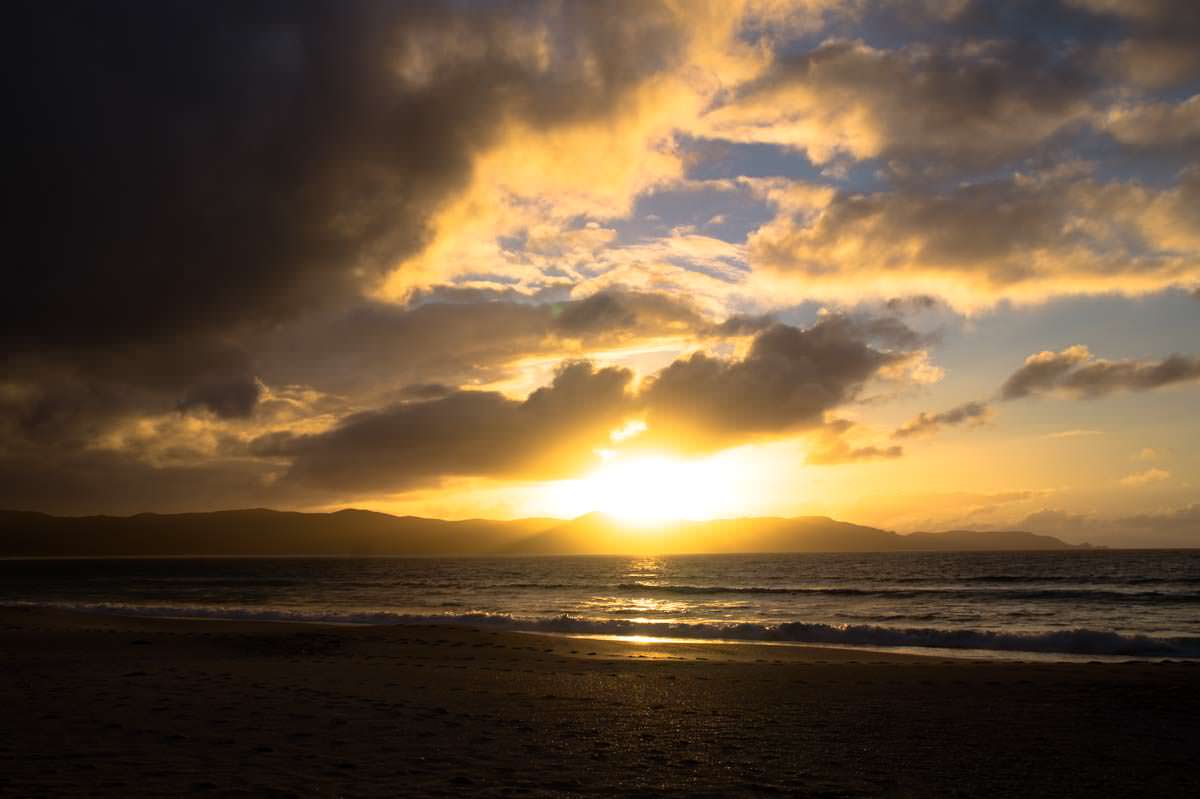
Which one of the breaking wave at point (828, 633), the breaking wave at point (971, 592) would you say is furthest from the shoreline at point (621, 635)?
the breaking wave at point (971, 592)

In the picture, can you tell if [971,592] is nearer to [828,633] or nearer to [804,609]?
[804,609]

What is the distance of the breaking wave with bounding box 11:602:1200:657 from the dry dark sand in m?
6.19

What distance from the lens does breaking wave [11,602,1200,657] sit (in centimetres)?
2506

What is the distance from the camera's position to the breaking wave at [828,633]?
25062mm

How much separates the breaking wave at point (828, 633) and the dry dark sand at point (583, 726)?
6.19 meters

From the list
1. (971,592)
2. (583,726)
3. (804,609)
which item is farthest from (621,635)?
(971,592)

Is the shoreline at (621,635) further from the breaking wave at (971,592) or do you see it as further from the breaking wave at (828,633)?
the breaking wave at (971,592)

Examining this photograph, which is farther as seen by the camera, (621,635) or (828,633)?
(621,635)

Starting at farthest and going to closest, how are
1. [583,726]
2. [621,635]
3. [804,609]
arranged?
[804,609], [621,635], [583,726]

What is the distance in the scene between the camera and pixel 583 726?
1096cm

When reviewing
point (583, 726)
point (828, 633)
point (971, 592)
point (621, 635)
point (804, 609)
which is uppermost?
point (583, 726)

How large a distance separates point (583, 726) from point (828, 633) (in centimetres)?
1986

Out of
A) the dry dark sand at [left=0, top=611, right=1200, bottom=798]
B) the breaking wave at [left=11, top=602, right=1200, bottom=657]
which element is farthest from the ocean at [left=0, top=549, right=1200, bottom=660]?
the dry dark sand at [left=0, top=611, right=1200, bottom=798]

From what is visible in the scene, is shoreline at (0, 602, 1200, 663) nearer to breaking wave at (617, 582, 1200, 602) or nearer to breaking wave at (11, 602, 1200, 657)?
breaking wave at (11, 602, 1200, 657)
